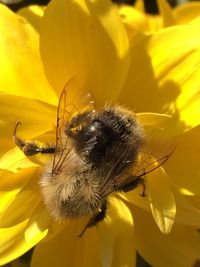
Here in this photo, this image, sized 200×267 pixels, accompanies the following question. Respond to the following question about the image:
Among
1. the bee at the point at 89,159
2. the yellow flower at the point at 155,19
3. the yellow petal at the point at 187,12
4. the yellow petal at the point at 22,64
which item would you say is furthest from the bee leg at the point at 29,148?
the yellow petal at the point at 187,12

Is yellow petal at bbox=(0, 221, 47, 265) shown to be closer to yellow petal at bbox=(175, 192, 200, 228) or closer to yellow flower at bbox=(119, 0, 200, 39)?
yellow petal at bbox=(175, 192, 200, 228)

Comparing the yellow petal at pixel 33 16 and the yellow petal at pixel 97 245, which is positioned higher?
the yellow petal at pixel 33 16

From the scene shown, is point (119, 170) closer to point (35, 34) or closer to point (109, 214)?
point (109, 214)

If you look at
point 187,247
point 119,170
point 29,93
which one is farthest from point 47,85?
point 187,247

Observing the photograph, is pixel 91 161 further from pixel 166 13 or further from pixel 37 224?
pixel 166 13

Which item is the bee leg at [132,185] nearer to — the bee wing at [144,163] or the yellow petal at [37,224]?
the bee wing at [144,163]

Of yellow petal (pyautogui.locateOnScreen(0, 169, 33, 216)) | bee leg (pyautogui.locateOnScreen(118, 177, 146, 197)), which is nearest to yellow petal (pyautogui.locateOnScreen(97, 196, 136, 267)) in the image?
bee leg (pyautogui.locateOnScreen(118, 177, 146, 197))
